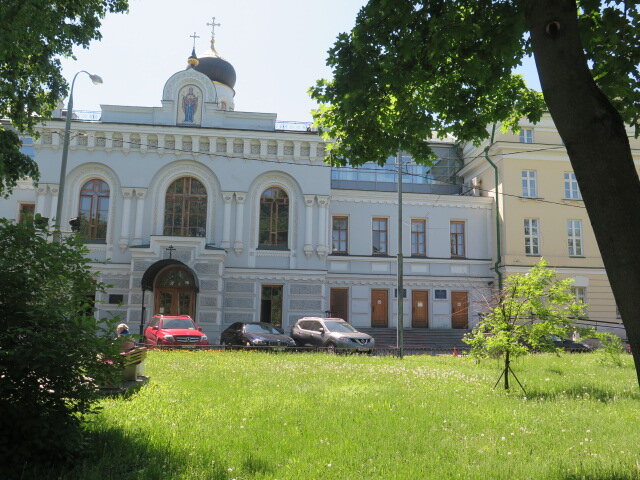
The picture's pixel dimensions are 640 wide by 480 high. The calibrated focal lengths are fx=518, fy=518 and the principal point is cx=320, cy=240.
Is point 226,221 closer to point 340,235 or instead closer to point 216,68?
point 340,235

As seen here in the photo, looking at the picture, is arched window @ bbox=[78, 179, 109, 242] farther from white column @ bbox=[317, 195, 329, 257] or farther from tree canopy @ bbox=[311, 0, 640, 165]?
tree canopy @ bbox=[311, 0, 640, 165]

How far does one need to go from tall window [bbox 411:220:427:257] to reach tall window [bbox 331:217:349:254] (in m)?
4.23

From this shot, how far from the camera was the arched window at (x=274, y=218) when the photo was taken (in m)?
29.3

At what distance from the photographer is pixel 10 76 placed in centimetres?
1342

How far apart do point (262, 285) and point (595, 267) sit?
67.9ft

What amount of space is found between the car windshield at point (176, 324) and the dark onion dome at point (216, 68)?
65.5ft

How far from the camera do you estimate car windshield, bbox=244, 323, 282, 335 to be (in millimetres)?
22281

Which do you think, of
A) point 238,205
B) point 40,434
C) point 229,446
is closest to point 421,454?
point 229,446

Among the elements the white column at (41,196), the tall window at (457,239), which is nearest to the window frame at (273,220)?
the tall window at (457,239)

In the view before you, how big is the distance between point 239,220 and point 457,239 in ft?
46.1

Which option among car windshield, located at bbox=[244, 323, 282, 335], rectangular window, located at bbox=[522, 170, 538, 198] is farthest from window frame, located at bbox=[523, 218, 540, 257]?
car windshield, located at bbox=[244, 323, 282, 335]

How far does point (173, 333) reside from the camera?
20.7 metres

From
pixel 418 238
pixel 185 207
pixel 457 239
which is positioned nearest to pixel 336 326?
pixel 185 207

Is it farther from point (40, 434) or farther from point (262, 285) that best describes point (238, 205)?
point (40, 434)
